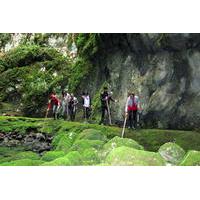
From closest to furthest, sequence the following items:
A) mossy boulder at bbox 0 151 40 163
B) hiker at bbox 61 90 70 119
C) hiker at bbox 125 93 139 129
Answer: mossy boulder at bbox 0 151 40 163 < hiker at bbox 125 93 139 129 < hiker at bbox 61 90 70 119

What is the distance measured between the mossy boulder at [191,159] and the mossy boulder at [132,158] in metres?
0.75

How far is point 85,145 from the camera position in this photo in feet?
54.3

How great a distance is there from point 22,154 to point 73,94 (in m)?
5.71

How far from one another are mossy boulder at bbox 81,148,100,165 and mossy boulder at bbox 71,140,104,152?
468mm

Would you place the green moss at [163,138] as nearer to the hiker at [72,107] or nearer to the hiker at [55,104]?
the hiker at [72,107]

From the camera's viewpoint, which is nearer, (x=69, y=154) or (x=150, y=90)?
(x=69, y=154)

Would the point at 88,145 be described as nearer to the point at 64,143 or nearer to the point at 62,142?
the point at 64,143

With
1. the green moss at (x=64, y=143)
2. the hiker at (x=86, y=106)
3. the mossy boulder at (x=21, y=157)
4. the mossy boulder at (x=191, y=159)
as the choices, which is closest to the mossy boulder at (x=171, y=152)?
the mossy boulder at (x=191, y=159)

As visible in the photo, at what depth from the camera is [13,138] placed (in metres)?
18.3

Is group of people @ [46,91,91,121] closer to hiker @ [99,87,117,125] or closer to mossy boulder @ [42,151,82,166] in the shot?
hiker @ [99,87,117,125]

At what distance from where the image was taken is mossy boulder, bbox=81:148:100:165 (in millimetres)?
15469

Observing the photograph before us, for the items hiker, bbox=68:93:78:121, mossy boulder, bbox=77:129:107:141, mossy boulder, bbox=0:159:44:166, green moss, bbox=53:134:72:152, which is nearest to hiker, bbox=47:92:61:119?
hiker, bbox=68:93:78:121

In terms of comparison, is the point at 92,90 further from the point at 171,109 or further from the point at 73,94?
the point at 171,109

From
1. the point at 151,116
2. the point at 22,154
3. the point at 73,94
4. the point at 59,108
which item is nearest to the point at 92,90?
the point at 73,94
